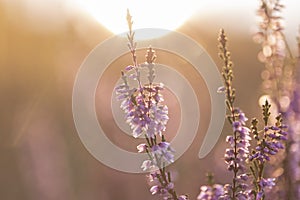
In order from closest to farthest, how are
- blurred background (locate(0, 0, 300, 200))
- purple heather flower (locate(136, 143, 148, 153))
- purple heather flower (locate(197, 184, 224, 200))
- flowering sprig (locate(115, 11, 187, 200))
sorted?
1. purple heather flower (locate(197, 184, 224, 200))
2. flowering sprig (locate(115, 11, 187, 200))
3. purple heather flower (locate(136, 143, 148, 153))
4. blurred background (locate(0, 0, 300, 200))

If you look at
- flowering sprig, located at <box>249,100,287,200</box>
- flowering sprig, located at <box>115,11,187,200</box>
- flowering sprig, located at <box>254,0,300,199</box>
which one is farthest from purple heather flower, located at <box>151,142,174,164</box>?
flowering sprig, located at <box>254,0,300,199</box>

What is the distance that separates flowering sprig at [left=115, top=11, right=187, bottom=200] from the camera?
104 inches

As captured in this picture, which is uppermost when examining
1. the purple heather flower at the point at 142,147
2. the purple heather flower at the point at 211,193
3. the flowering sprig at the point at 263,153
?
the purple heather flower at the point at 142,147

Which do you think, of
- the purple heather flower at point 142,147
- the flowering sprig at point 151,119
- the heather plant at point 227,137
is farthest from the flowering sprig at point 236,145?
the purple heather flower at point 142,147

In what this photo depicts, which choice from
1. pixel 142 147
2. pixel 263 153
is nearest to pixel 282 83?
pixel 263 153

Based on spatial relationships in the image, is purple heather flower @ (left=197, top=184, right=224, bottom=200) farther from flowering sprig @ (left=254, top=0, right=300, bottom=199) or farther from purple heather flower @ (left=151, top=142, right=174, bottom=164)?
flowering sprig @ (left=254, top=0, right=300, bottom=199)

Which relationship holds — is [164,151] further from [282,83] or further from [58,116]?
[58,116]

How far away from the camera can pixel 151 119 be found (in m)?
2.67

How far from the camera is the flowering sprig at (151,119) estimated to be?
2648 mm

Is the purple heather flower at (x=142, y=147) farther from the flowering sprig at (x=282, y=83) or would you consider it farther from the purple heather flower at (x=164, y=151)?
the flowering sprig at (x=282, y=83)

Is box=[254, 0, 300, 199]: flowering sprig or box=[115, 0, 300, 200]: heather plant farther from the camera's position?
box=[254, 0, 300, 199]: flowering sprig

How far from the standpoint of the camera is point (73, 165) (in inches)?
322

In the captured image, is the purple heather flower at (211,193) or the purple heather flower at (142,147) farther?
the purple heather flower at (142,147)

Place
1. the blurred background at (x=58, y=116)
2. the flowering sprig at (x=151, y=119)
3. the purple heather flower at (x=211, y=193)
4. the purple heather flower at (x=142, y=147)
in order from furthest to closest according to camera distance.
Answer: the blurred background at (x=58, y=116)
the purple heather flower at (x=142, y=147)
the flowering sprig at (x=151, y=119)
the purple heather flower at (x=211, y=193)
